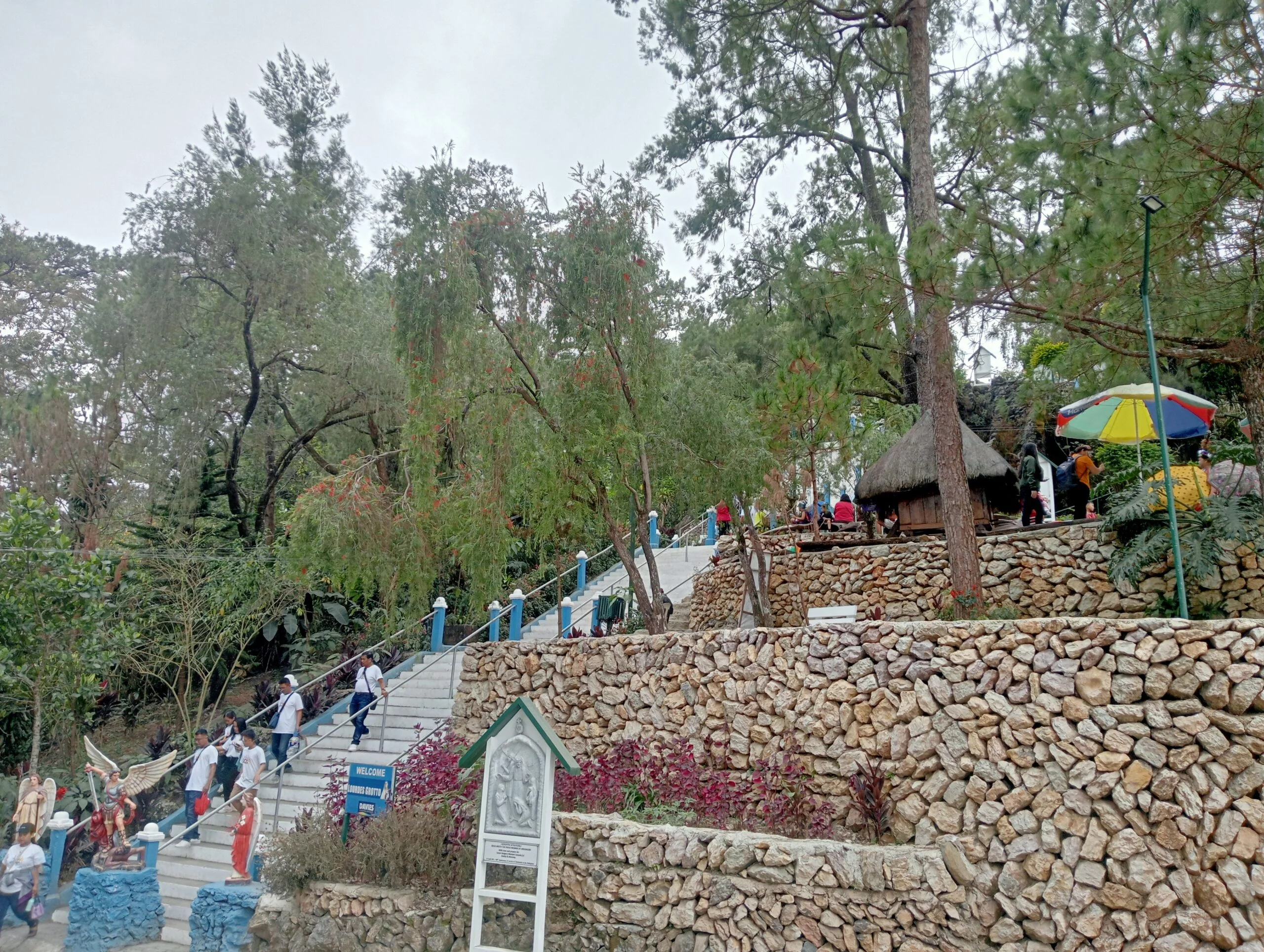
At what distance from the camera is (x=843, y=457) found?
14.9 meters

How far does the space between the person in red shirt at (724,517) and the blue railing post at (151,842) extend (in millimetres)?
7317

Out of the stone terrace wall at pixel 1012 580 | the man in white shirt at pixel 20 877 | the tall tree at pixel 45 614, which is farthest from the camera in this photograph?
the tall tree at pixel 45 614

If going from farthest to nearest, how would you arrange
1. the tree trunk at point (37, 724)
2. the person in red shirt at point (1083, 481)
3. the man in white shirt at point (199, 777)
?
the person in red shirt at point (1083, 481) < the tree trunk at point (37, 724) < the man in white shirt at point (199, 777)

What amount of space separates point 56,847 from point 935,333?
38.9ft

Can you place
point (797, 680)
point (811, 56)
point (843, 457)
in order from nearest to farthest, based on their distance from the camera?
1. point (797, 680)
2. point (811, 56)
3. point (843, 457)

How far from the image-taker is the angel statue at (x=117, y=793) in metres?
9.45

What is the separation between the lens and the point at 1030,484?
1186 cm

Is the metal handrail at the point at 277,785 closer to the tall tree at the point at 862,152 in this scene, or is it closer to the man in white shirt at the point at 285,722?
the man in white shirt at the point at 285,722

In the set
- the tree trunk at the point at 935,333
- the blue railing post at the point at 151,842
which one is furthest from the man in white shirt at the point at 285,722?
the tree trunk at the point at 935,333

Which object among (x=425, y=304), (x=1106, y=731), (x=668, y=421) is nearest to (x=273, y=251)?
(x=425, y=304)

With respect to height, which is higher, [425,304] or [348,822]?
[425,304]

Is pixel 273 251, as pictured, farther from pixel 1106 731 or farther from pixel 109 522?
pixel 1106 731

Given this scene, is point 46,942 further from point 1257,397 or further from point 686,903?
point 1257,397

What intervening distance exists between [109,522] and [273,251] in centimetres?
641
